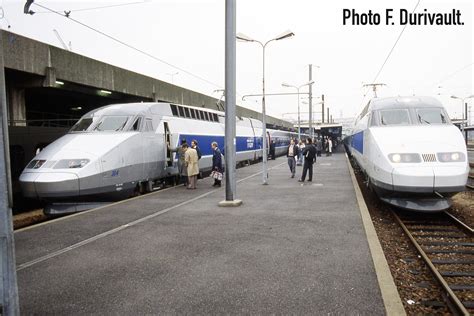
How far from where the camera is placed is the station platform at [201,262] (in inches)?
166

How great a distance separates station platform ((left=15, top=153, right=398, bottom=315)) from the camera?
4219 millimetres

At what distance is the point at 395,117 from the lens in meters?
10.6

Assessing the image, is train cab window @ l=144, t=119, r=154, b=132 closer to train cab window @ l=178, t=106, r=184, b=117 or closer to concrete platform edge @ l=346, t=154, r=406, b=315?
train cab window @ l=178, t=106, r=184, b=117

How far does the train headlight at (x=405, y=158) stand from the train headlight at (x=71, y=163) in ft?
24.8

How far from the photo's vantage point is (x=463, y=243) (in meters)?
7.42

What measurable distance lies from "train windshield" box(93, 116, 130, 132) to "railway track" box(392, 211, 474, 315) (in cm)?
838

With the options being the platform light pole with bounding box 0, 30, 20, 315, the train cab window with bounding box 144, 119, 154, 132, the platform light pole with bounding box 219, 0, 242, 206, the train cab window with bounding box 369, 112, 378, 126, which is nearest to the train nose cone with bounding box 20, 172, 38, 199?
the train cab window with bounding box 144, 119, 154, 132

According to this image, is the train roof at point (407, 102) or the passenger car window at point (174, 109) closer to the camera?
the train roof at point (407, 102)

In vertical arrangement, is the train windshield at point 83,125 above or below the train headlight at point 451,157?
above

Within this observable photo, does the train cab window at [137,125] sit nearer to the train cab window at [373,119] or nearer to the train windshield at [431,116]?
the train cab window at [373,119]

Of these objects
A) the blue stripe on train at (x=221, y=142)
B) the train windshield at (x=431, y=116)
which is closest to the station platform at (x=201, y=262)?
the train windshield at (x=431, y=116)

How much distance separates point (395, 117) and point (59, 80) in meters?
13.7

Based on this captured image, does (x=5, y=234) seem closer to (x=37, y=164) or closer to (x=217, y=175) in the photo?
(x=37, y=164)

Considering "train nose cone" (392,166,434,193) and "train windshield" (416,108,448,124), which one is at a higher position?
"train windshield" (416,108,448,124)
